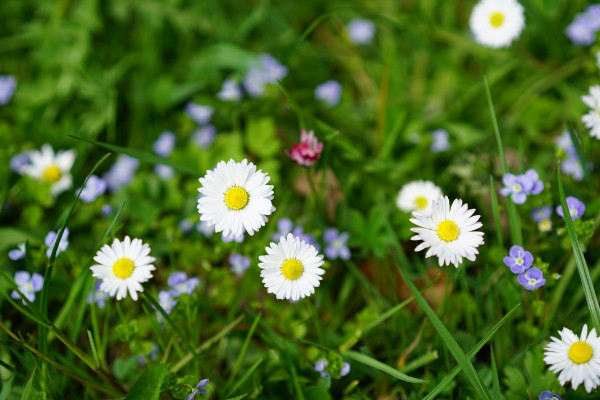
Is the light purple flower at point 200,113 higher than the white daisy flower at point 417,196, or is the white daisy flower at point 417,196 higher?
the light purple flower at point 200,113

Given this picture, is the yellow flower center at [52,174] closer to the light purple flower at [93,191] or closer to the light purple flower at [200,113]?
the light purple flower at [93,191]

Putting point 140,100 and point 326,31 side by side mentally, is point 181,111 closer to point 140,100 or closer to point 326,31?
point 140,100

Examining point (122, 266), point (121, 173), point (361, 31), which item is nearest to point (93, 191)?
point (121, 173)

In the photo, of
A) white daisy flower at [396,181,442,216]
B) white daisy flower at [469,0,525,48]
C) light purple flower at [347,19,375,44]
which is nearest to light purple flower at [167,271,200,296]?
white daisy flower at [396,181,442,216]

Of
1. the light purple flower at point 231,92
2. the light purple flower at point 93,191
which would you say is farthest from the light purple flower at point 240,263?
the light purple flower at point 231,92

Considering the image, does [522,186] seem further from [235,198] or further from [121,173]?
[121,173]
